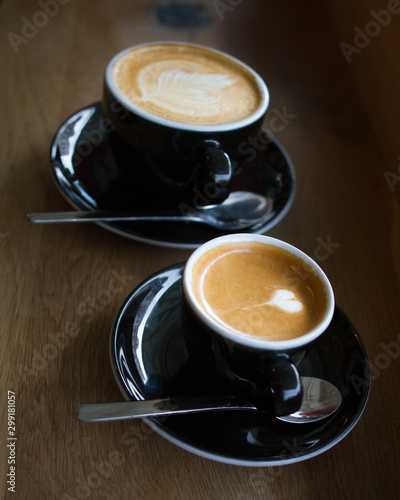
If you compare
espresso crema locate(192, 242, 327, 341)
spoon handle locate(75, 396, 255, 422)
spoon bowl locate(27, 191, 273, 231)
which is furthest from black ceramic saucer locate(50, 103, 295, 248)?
spoon handle locate(75, 396, 255, 422)

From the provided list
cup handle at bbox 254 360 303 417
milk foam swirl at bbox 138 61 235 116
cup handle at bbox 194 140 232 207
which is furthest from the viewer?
milk foam swirl at bbox 138 61 235 116

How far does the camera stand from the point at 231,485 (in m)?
0.48

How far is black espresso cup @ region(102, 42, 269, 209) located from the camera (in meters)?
0.66

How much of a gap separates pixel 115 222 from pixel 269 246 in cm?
23

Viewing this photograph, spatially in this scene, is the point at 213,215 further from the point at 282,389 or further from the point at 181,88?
the point at 282,389

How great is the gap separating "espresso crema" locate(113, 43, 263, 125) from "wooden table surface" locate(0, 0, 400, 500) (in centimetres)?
17

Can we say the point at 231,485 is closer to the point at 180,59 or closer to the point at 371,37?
the point at 180,59

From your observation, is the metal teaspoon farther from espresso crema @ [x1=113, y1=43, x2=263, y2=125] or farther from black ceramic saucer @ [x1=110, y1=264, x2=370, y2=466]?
espresso crema @ [x1=113, y1=43, x2=263, y2=125]

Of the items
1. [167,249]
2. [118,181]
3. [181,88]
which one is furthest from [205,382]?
[181,88]

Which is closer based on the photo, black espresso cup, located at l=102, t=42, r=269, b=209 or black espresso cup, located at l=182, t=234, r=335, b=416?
black espresso cup, located at l=182, t=234, r=335, b=416

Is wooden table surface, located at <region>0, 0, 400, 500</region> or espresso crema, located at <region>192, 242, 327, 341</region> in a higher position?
espresso crema, located at <region>192, 242, 327, 341</region>

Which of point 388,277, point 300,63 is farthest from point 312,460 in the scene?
point 300,63

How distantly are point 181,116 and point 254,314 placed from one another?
0.35 meters

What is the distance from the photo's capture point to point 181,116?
72 cm
